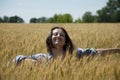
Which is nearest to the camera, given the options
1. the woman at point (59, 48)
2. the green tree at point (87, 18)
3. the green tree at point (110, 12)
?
the woman at point (59, 48)

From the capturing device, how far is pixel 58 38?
7.98 ft

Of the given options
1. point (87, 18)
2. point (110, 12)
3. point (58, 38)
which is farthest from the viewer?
point (87, 18)

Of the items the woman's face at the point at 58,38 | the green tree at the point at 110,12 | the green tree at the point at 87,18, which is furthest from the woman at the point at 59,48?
the green tree at the point at 87,18

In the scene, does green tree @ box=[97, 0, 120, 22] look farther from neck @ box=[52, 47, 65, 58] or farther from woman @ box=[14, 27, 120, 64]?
neck @ box=[52, 47, 65, 58]

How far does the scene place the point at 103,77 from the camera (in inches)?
63.0

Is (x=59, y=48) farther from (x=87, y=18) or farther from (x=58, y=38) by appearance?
(x=87, y=18)

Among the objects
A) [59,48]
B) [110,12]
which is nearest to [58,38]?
[59,48]

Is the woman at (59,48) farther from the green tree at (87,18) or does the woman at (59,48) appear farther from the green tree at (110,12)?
the green tree at (87,18)

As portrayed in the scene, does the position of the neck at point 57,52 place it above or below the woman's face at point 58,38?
below

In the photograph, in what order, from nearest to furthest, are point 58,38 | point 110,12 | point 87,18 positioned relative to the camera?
Answer: point 58,38, point 110,12, point 87,18

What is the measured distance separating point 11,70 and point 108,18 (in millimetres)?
41112

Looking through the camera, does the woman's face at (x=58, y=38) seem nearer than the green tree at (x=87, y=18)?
Yes

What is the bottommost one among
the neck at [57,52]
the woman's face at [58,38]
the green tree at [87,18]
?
the green tree at [87,18]

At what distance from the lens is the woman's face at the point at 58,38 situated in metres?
2.43
